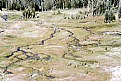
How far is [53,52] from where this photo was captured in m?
86.8

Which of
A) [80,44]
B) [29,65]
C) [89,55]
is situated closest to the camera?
[29,65]

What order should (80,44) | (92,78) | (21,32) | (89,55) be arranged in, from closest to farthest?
(92,78) → (89,55) → (80,44) → (21,32)

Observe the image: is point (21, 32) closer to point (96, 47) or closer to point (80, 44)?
point (80, 44)

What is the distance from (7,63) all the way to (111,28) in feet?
214

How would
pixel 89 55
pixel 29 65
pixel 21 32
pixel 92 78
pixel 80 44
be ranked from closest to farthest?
pixel 92 78, pixel 29 65, pixel 89 55, pixel 80 44, pixel 21 32

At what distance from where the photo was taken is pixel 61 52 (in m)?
86.5

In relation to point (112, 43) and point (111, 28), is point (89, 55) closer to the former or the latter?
point (112, 43)

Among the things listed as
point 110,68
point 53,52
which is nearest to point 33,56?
point 53,52

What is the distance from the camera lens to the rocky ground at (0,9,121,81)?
6395 cm

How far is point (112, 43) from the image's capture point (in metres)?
96.6

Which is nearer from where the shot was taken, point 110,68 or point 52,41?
point 110,68

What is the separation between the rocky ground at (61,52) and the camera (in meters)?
64.0

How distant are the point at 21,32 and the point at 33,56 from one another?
146 feet

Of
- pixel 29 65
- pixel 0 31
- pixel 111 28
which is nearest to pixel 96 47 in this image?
pixel 29 65
